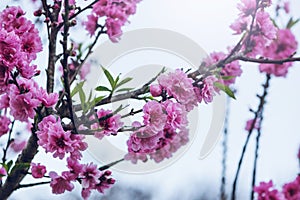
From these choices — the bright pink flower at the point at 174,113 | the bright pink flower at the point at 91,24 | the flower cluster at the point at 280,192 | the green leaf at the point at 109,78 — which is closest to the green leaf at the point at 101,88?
the green leaf at the point at 109,78

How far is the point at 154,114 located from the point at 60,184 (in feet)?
1.64

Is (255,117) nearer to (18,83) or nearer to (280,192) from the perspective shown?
(280,192)

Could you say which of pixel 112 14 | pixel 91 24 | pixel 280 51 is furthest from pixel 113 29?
pixel 280 51

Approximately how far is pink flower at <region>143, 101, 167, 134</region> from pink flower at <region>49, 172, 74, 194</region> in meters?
0.43

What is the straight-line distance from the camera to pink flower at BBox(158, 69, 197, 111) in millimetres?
1426

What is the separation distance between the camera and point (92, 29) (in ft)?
6.97

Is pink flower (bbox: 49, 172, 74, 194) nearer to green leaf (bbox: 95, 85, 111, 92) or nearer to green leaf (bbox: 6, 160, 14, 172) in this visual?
green leaf (bbox: 6, 160, 14, 172)

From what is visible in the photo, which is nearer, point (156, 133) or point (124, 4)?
point (156, 133)

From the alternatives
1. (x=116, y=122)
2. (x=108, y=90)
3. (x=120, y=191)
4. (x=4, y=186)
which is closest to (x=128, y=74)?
(x=108, y=90)

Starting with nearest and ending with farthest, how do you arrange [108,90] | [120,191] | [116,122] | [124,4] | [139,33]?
[116,122], [108,90], [139,33], [124,4], [120,191]

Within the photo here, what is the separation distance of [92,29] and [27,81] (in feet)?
2.69

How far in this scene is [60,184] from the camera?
161cm

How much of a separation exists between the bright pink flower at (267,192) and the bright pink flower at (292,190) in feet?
0.15

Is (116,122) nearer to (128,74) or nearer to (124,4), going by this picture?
(128,74)
